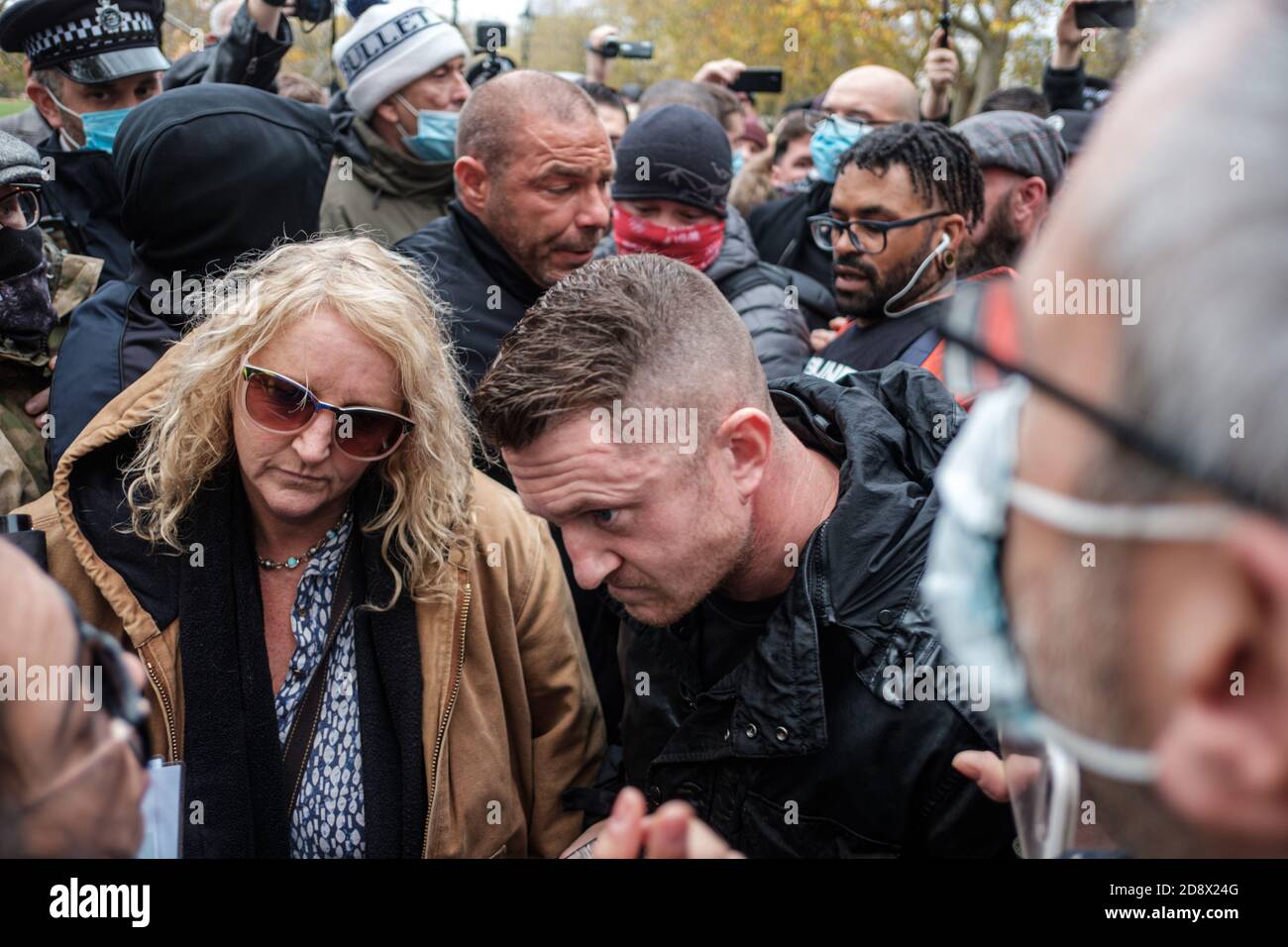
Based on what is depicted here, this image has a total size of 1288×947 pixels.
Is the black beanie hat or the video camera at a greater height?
the video camera

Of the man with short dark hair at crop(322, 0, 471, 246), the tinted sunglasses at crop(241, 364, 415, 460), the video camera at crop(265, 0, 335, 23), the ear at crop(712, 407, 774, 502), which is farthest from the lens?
the video camera at crop(265, 0, 335, 23)

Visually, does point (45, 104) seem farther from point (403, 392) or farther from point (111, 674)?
point (111, 674)

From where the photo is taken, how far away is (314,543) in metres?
2.67

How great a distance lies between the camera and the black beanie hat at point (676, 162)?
392cm

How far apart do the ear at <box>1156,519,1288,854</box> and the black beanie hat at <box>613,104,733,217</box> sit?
3.32 m

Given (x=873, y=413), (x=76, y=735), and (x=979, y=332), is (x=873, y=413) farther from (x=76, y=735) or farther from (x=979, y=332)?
(x=76, y=735)

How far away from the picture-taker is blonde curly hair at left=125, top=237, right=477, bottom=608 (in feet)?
8.16

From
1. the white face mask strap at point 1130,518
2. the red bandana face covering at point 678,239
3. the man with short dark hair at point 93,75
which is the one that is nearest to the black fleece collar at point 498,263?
the red bandana face covering at point 678,239

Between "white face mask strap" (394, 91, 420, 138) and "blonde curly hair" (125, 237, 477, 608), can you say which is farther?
"white face mask strap" (394, 91, 420, 138)

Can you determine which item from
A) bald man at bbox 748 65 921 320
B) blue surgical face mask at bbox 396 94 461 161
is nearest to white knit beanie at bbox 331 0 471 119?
blue surgical face mask at bbox 396 94 461 161

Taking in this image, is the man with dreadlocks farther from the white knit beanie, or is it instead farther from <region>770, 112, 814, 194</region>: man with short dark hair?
<region>770, 112, 814, 194</region>: man with short dark hair

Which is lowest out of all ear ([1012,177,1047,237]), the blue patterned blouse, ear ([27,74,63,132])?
the blue patterned blouse

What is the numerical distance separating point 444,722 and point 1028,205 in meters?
2.93

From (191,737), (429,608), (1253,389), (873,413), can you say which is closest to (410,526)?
(429,608)
